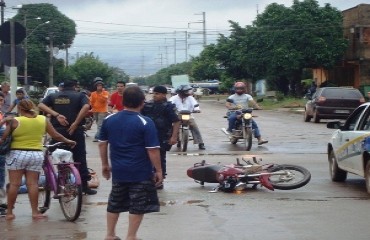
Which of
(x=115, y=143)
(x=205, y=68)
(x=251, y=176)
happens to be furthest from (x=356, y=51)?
(x=115, y=143)

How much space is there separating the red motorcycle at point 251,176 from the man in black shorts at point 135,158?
4765mm

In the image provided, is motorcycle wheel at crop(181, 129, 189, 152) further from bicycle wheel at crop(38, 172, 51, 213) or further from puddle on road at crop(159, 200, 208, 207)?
bicycle wheel at crop(38, 172, 51, 213)

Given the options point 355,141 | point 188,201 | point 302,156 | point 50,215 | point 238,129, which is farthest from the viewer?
point 238,129

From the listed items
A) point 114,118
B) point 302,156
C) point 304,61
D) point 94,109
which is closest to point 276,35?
point 304,61

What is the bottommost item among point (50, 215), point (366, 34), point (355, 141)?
point (50, 215)

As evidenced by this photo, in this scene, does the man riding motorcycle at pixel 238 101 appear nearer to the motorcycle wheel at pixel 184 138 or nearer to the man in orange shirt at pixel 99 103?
the motorcycle wheel at pixel 184 138

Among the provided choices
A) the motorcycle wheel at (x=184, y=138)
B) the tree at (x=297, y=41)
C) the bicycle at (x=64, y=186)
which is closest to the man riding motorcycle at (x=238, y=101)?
the motorcycle wheel at (x=184, y=138)

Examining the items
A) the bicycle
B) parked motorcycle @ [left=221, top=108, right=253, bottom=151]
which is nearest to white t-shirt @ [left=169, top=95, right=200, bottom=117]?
parked motorcycle @ [left=221, top=108, right=253, bottom=151]

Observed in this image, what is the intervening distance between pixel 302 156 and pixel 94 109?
7.31 meters

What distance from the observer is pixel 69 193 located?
1113 centimetres

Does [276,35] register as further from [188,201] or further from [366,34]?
[188,201]

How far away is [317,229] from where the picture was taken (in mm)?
10164

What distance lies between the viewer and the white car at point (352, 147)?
13062 millimetres

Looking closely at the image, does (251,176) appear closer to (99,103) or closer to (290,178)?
(290,178)
